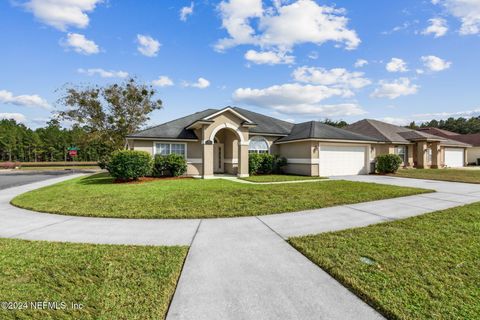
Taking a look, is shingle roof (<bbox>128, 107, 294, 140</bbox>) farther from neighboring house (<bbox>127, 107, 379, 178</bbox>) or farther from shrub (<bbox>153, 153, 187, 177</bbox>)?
shrub (<bbox>153, 153, 187, 177</bbox>)

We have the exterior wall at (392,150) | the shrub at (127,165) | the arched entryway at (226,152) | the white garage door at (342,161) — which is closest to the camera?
the shrub at (127,165)

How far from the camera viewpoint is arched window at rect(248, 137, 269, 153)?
1952cm

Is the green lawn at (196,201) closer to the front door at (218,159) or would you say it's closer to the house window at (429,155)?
the front door at (218,159)

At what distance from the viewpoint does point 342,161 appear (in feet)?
61.1

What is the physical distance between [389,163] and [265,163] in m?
9.71

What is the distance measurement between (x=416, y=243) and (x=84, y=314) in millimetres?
5631

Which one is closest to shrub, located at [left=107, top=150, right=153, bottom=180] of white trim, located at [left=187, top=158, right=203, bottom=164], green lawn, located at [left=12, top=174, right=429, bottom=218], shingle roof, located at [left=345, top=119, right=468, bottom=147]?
green lawn, located at [left=12, top=174, right=429, bottom=218]

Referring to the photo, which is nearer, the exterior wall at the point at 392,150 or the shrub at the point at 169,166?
the shrub at the point at 169,166

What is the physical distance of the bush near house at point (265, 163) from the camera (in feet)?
59.4

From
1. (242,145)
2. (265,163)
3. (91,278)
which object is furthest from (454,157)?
(91,278)

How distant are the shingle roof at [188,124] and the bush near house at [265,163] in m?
2.17

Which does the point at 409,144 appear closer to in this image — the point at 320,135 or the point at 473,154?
the point at 320,135

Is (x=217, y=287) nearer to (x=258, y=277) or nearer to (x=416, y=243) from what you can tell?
(x=258, y=277)

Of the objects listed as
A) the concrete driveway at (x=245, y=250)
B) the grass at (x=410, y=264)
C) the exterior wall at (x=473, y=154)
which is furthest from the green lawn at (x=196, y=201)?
the exterior wall at (x=473, y=154)
